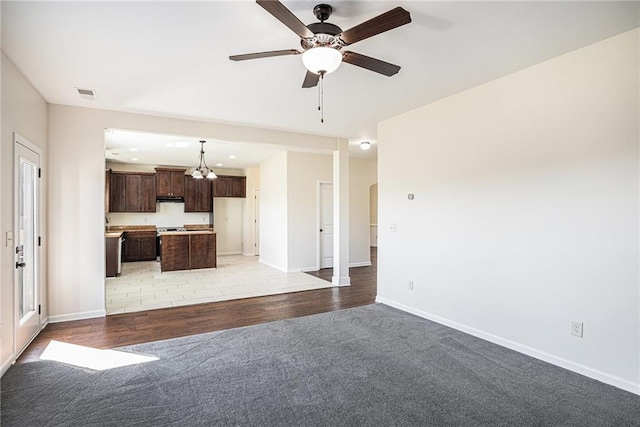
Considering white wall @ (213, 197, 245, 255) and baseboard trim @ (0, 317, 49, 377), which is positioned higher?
white wall @ (213, 197, 245, 255)

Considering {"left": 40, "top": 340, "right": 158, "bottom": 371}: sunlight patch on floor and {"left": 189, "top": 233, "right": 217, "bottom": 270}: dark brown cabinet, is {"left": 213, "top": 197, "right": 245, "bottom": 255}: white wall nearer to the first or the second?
{"left": 189, "top": 233, "right": 217, "bottom": 270}: dark brown cabinet

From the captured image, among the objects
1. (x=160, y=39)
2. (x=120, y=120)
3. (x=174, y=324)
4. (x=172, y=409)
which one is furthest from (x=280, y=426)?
(x=120, y=120)

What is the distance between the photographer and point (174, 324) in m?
3.94

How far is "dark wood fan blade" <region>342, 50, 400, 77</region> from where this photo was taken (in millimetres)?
2312

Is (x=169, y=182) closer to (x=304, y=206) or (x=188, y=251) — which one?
(x=188, y=251)

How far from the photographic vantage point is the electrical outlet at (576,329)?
8.89 feet

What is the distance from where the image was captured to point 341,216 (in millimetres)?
5996

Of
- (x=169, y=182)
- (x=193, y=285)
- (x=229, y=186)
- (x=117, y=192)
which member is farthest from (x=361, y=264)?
(x=117, y=192)

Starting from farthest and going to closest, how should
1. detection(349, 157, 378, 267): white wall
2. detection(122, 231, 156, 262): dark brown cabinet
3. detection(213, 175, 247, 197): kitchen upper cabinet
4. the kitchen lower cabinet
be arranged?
detection(213, 175, 247, 197): kitchen upper cabinet, detection(122, 231, 156, 262): dark brown cabinet, detection(349, 157, 378, 267): white wall, the kitchen lower cabinet

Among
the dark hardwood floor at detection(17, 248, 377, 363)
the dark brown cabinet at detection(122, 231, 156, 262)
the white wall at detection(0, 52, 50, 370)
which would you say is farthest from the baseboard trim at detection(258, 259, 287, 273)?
the white wall at detection(0, 52, 50, 370)

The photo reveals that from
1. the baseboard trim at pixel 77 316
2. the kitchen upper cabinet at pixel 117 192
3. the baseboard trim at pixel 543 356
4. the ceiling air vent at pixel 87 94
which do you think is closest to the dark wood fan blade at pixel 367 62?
the baseboard trim at pixel 543 356

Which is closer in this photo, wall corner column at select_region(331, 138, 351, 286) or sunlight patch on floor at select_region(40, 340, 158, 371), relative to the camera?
sunlight patch on floor at select_region(40, 340, 158, 371)

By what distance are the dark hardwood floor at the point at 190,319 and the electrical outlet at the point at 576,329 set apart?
2.55 metres

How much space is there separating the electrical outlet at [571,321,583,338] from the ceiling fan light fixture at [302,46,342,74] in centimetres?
286
